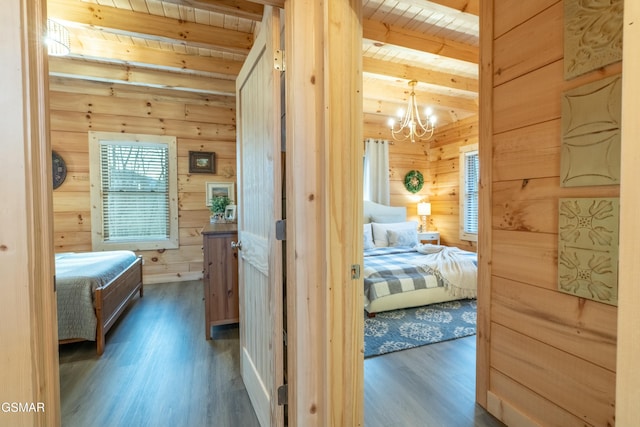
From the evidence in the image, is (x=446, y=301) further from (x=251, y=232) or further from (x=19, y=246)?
(x=19, y=246)

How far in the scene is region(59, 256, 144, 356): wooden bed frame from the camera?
2.21m

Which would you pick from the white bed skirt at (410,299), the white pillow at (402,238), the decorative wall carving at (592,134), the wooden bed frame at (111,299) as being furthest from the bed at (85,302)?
the white pillow at (402,238)

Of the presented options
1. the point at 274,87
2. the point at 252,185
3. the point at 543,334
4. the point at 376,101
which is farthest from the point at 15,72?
the point at 376,101

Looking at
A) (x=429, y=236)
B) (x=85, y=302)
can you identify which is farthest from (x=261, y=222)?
(x=429, y=236)

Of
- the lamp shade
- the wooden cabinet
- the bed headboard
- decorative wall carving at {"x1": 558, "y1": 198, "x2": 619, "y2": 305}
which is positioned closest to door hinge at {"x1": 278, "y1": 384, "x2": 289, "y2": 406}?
decorative wall carving at {"x1": 558, "y1": 198, "x2": 619, "y2": 305}

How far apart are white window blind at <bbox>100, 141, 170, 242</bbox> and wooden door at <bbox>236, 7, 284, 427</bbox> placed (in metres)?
3.06

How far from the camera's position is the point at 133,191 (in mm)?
4230

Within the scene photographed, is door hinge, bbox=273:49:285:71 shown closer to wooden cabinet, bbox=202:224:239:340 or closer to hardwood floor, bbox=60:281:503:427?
wooden cabinet, bbox=202:224:239:340

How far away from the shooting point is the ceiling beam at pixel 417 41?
2701mm

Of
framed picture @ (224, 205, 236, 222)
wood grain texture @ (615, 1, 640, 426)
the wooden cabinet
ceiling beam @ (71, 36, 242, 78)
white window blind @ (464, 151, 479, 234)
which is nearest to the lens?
wood grain texture @ (615, 1, 640, 426)

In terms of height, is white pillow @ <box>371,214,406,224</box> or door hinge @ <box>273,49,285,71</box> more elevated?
door hinge @ <box>273,49,285,71</box>

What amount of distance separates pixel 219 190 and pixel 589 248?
443cm

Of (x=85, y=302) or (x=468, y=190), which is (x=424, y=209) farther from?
(x=85, y=302)

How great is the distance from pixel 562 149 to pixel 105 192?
514 centimetres
